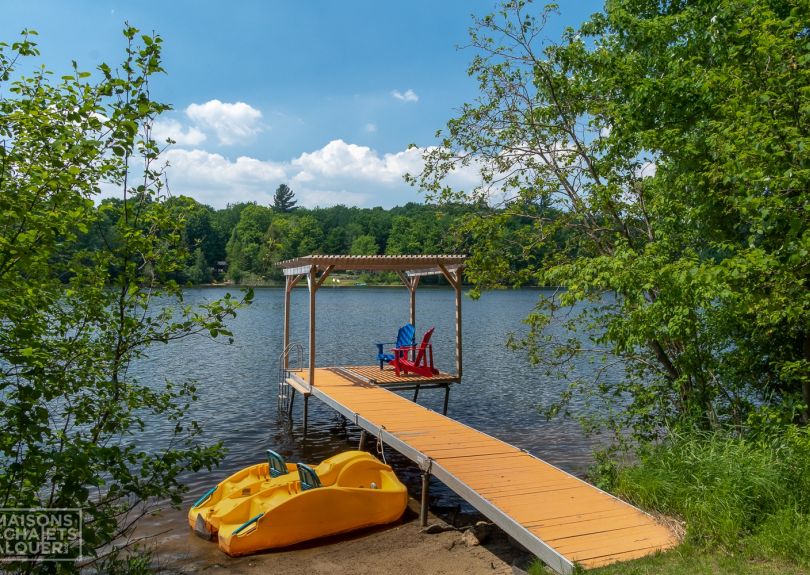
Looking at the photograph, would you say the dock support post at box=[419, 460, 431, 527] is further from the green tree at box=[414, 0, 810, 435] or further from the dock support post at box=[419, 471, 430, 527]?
the green tree at box=[414, 0, 810, 435]

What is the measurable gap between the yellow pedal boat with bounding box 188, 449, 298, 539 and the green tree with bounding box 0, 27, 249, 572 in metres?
3.44

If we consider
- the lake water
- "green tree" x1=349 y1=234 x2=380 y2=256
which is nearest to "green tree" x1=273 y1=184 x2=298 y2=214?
"green tree" x1=349 y1=234 x2=380 y2=256

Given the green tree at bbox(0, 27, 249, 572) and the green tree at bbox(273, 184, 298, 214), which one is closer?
the green tree at bbox(0, 27, 249, 572)

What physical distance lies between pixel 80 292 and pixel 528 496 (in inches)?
175

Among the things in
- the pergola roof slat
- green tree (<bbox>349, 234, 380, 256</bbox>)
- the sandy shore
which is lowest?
the sandy shore

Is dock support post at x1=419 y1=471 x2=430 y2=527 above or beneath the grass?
beneath

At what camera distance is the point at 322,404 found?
15.1 m

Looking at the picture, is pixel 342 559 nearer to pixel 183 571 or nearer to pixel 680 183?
pixel 183 571

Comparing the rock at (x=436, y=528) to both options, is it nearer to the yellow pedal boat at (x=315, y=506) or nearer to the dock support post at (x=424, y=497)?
the dock support post at (x=424, y=497)

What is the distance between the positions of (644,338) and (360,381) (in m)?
7.42

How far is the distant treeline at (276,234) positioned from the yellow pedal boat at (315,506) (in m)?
2.44

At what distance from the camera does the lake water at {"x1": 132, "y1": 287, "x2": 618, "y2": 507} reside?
11.0 m

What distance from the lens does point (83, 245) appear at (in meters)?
4.57

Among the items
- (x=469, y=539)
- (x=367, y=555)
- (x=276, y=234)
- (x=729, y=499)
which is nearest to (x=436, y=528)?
(x=469, y=539)
